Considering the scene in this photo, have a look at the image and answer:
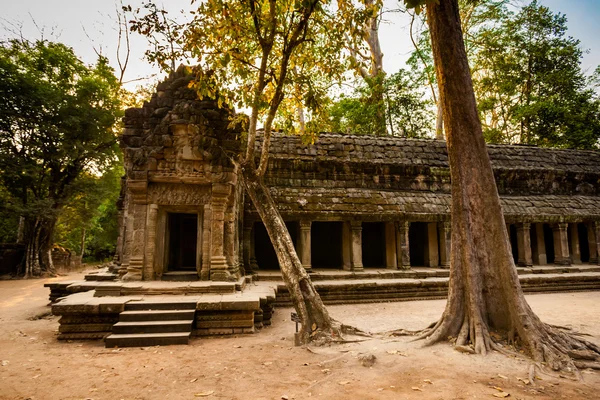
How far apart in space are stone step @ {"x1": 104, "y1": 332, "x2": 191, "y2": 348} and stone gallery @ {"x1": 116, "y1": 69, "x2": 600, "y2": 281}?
180 cm

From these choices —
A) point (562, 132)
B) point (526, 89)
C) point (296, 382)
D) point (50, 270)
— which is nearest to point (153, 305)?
point (296, 382)

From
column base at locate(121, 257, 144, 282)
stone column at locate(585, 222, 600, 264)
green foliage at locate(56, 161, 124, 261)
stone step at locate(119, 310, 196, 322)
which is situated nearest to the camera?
stone step at locate(119, 310, 196, 322)

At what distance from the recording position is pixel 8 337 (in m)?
5.80

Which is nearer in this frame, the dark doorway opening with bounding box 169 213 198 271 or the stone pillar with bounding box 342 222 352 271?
the dark doorway opening with bounding box 169 213 198 271

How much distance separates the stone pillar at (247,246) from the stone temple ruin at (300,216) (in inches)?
1.2

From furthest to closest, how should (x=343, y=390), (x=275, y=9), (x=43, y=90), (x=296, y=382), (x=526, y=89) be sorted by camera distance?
(x=526, y=89), (x=43, y=90), (x=275, y=9), (x=296, y=382), (x=343, y=390)

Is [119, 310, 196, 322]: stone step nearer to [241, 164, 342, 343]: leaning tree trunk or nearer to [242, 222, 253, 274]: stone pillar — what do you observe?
[241, 164, 342, 343]: leaning tree trunk

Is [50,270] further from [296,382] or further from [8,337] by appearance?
[296,382]

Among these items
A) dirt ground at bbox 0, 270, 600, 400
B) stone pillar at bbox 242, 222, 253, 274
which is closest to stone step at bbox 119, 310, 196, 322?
dirt ground at bbox 0, 270, 600, 400

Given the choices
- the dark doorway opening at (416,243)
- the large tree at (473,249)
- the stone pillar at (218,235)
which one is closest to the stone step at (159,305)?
the stone pillar at (218,235)

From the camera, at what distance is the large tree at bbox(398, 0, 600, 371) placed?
15.2 feet

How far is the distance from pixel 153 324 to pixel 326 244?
7702mm

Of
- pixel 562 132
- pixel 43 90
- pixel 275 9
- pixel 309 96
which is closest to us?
pixel 275 9

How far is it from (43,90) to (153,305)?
1529cm
